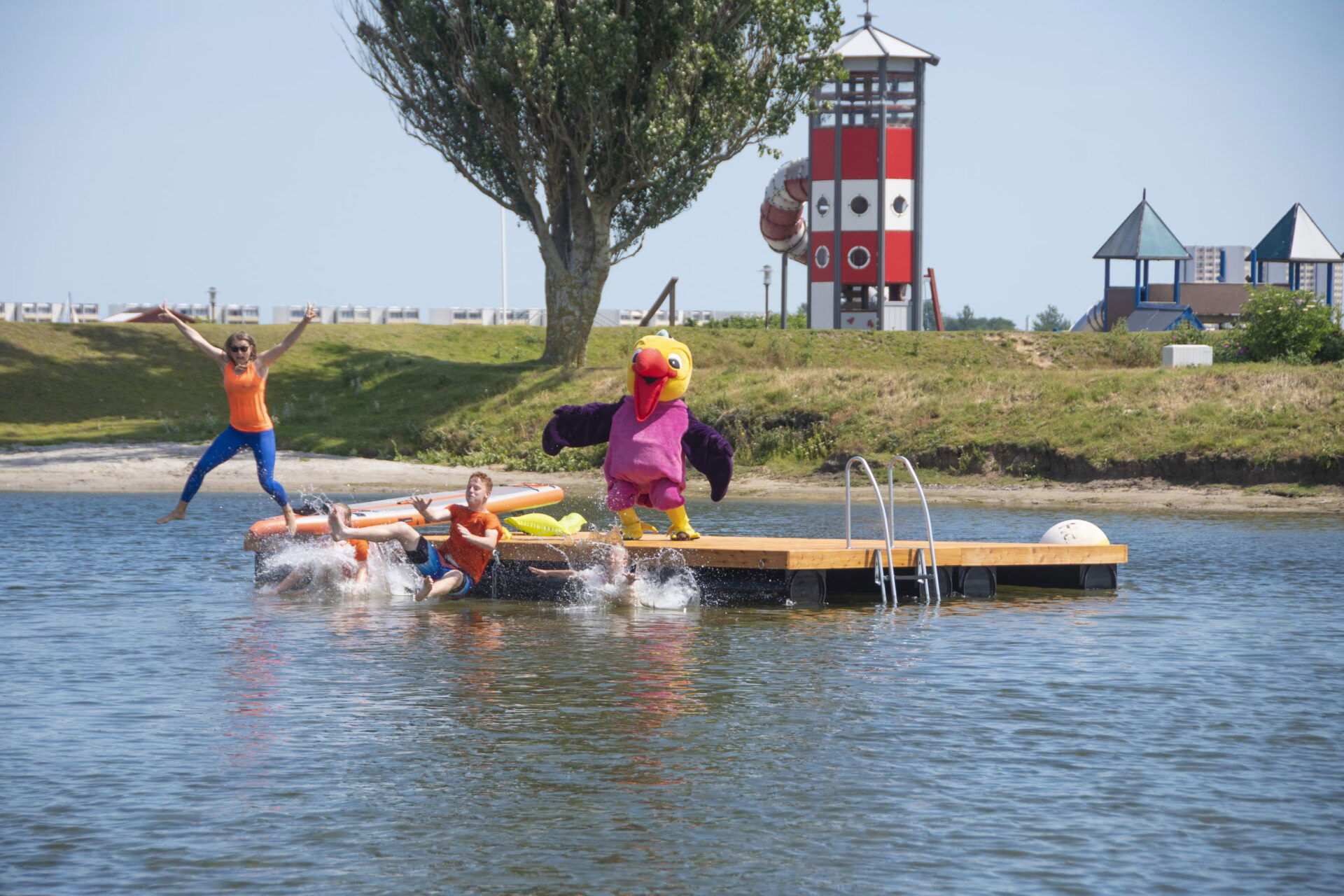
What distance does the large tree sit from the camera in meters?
36.1

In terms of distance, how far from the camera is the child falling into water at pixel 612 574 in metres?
15.7

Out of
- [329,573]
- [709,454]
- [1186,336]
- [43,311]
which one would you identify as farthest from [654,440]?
[43,311]

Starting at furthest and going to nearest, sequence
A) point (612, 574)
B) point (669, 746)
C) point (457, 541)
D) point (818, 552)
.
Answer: point (612, 574) → point (818, 552) → point (457, 541) → point (669, 746)

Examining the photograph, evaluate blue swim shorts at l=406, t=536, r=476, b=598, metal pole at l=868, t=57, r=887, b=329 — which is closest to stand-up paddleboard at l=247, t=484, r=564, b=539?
blue swim shorts at l=406, t=536, r=476, b=598

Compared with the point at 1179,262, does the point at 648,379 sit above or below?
below

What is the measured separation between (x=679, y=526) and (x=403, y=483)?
1733 cm

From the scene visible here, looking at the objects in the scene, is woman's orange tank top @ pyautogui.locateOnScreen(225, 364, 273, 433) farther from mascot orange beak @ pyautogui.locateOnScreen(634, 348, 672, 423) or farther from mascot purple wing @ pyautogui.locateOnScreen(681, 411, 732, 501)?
mascot purple wing @ pyautogui.locateOnScreen(681, 411, 732, 501)

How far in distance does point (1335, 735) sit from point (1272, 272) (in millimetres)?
58260

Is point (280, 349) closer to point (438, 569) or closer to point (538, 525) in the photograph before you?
point (438, 569)

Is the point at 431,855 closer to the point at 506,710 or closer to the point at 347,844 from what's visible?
the point at 347,844

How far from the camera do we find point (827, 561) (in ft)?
51.8

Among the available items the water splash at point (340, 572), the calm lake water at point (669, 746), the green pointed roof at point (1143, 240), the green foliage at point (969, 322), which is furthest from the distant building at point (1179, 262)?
the green foliage at point (969, 322)

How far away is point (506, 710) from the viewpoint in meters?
10.3

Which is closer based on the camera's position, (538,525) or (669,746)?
(669,746)
